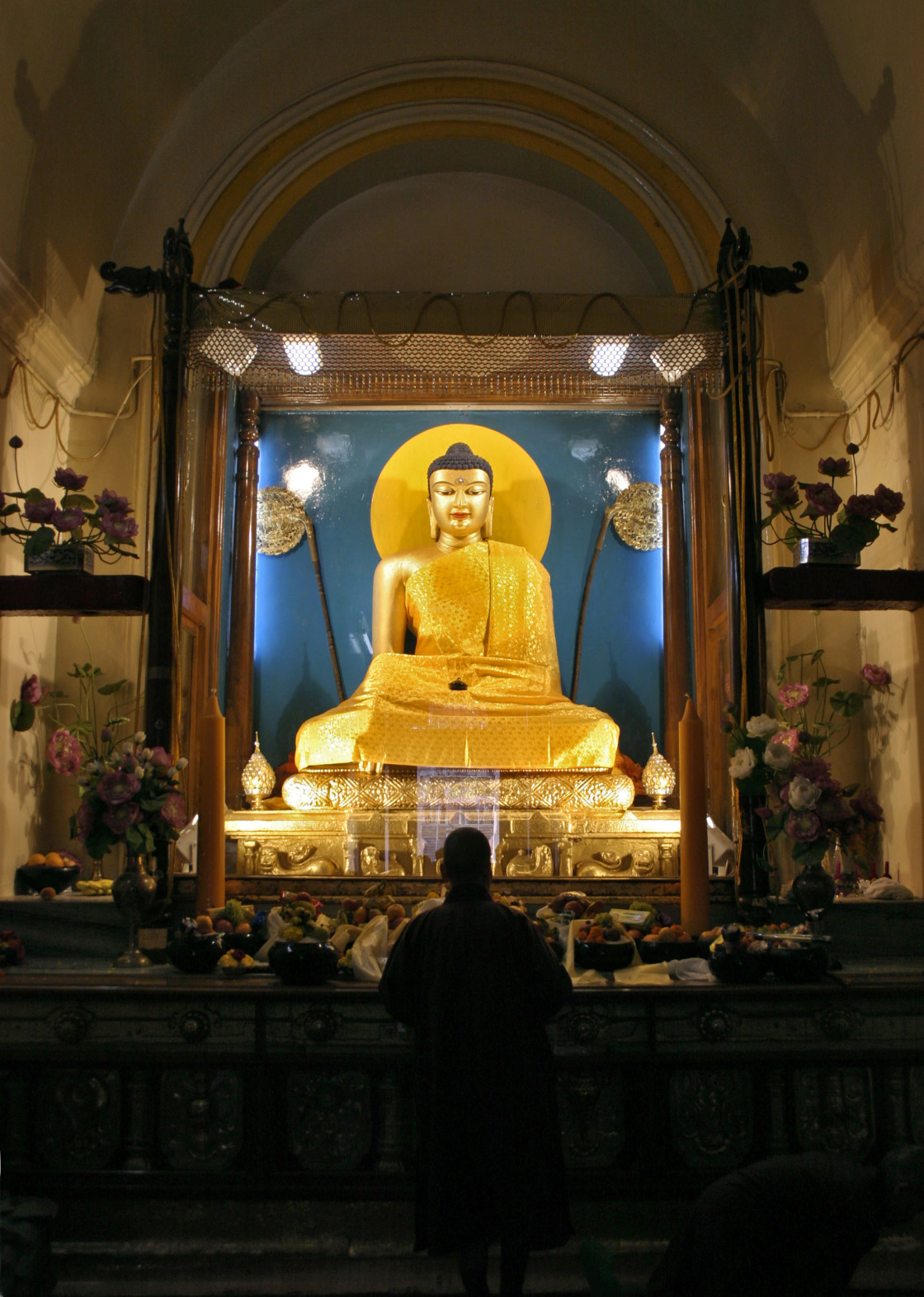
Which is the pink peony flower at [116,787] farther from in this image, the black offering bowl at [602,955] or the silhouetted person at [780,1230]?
the silhouetted person at [780,1230]

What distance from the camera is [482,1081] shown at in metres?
2.27

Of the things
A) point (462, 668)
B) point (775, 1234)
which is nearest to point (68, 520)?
point (462, 668)

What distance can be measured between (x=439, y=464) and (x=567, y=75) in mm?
2083

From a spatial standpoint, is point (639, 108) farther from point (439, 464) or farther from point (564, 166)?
point (439, 464)

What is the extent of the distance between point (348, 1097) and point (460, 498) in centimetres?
391

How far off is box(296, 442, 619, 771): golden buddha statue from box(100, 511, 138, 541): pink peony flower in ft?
4.59

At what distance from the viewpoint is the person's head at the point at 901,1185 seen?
2.21m

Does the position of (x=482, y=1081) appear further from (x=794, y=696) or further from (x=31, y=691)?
(x=31, y=691)

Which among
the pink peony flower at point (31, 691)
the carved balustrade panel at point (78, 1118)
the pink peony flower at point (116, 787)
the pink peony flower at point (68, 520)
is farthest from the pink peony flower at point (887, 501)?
the pink peony flower at point (31, 691)

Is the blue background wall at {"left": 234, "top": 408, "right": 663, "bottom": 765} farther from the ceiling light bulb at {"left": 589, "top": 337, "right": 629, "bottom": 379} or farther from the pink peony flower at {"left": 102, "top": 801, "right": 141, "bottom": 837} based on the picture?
the pink peony flower at {"left": 102, "top": 801, "right": 141, "bottom": 837}

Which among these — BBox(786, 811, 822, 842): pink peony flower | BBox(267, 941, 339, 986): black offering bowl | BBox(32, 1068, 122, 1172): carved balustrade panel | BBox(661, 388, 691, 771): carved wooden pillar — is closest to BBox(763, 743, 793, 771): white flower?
BBox(786, 811, 822, 842): pink peony flower

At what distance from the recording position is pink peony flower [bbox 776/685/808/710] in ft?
15.5

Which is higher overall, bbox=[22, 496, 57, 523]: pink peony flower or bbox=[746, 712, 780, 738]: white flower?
bbox=[22, 496, 57, 523]: pink peony flower

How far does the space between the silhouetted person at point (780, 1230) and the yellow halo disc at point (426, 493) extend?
4.54 meters
